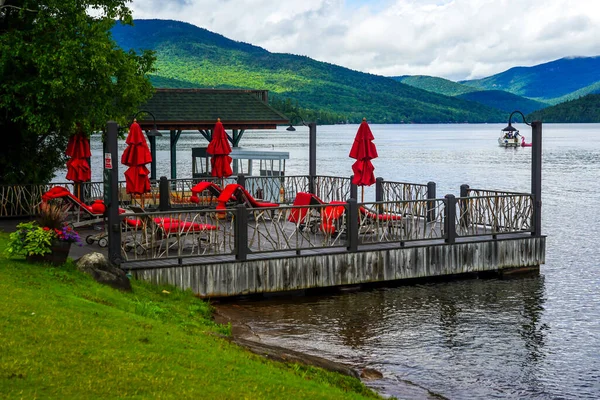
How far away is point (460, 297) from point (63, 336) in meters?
11.6

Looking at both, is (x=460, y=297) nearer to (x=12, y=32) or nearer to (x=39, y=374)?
(x=39, y=374)

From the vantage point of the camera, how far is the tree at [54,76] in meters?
23.0

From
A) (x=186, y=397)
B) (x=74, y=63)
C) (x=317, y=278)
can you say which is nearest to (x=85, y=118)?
(x=74, y=63)

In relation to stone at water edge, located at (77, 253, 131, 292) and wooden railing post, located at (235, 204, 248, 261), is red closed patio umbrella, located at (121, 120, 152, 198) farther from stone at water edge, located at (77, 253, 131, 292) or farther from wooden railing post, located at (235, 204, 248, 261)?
stone at water edge, located at (77, 253, 131, 292)

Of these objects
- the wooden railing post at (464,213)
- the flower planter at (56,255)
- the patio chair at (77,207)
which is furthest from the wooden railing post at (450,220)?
the flower planter at (56,255)

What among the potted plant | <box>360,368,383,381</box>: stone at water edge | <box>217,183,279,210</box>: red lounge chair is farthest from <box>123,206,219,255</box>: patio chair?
<box>360,368,383,381</box>: stone at water edge

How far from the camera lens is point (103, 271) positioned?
1426cm

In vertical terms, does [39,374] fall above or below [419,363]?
above

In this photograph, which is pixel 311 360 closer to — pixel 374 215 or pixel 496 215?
pixel 374 215

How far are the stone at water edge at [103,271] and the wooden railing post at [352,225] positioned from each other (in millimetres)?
Answer: 5560

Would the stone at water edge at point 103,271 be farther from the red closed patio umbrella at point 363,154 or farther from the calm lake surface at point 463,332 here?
the red closed patio umbrella at point 363,154

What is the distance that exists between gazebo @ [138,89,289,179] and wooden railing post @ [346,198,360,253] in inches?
665

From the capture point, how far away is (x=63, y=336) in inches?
360

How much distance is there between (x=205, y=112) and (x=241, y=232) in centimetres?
1990
